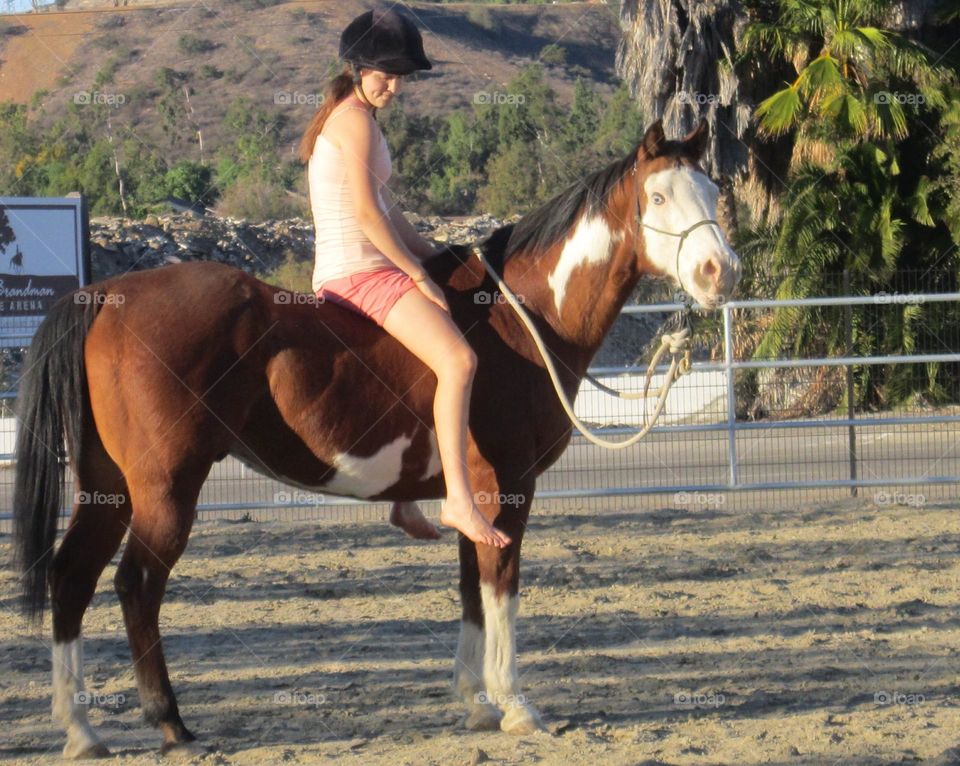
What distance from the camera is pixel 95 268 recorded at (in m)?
30.3

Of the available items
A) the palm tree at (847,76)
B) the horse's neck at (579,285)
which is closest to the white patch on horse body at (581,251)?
the horse's neck at (579,285)

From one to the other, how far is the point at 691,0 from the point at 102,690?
16.8 meters

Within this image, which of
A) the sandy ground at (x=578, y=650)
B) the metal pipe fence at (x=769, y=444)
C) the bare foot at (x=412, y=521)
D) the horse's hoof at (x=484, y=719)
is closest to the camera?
the sandy ground at (x=578, y=650)

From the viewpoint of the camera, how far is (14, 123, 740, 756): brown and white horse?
4.02m

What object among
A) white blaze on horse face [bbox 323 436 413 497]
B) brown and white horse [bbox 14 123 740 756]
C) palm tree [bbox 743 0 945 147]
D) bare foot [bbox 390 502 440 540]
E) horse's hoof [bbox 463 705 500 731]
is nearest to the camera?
brown and white horse [bbox 14 123 740 756]

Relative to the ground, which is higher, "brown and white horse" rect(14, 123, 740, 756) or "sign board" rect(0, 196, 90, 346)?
"sign board" rect(0, 196, 90, 346)

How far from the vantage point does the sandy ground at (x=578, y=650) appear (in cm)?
423

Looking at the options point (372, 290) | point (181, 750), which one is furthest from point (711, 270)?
point (181, 750)

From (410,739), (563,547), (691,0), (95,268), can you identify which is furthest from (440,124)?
(410,739)

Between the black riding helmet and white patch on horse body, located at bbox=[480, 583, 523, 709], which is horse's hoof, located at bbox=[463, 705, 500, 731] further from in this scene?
the black riding helmet

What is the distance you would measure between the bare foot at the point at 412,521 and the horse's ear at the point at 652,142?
1.76 metres

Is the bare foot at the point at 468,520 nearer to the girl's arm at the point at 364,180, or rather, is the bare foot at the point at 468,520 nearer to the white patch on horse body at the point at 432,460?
the white patch on horse body at the point at 432,460

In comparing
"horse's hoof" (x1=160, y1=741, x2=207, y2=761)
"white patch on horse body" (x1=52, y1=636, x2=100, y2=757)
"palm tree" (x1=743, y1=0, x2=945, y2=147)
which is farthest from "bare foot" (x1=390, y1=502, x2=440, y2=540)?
"palm tree" (x1=743, y1=0, x2=945, y2=147)

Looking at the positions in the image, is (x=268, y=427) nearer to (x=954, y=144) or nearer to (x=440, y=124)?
(x=954, y=144)
